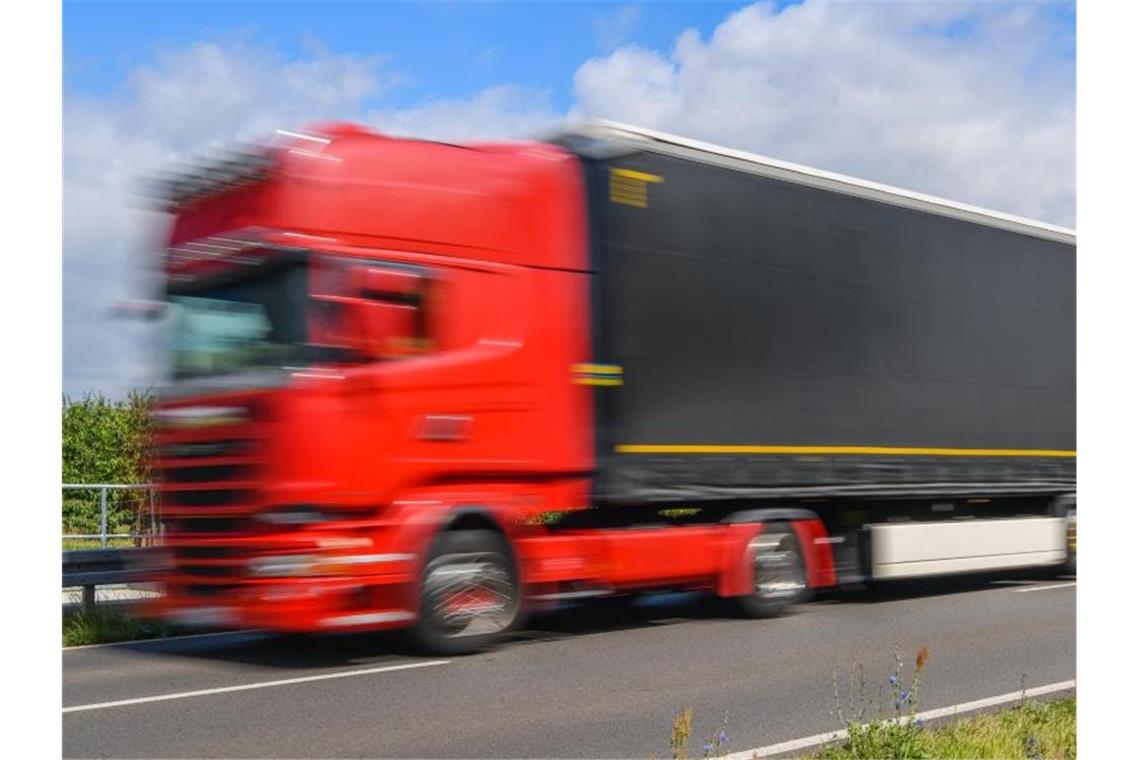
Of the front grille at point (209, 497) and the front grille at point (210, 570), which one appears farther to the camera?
the front grille at point (210, 570)

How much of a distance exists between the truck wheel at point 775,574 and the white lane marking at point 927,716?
375 cm

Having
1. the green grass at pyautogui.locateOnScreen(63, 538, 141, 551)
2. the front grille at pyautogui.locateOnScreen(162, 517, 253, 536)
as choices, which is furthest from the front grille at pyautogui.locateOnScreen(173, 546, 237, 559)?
the green grass at pyautogui.locateOnScreen(63, 538, 141, 551)

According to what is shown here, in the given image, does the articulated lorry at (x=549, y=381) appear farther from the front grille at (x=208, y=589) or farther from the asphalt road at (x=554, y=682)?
the asphalt road at (x=554, y=682)

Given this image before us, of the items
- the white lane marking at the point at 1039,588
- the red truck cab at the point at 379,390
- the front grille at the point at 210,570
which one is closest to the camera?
the red truck cab at the point at 379,390

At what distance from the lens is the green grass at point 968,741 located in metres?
6.21

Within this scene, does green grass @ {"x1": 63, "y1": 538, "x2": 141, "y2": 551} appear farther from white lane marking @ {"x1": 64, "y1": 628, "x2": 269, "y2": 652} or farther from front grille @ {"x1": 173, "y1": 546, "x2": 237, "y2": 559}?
front grille @ {"x1": 173, "y1": 546, "x2": 237, "y2": 559}

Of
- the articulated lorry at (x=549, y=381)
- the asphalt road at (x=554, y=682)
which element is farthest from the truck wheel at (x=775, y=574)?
the asphalt road at (x=554, y=682)

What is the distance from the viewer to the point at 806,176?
43.5 feet

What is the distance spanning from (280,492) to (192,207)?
8.45ft

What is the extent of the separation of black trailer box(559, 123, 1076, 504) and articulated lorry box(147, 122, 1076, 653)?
3cm

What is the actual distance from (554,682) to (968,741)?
134 inches

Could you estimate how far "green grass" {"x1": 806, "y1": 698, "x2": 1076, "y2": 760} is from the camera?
6211 mm

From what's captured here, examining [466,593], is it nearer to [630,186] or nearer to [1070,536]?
[630,186]

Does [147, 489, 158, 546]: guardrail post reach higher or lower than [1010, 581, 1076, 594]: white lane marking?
higher
